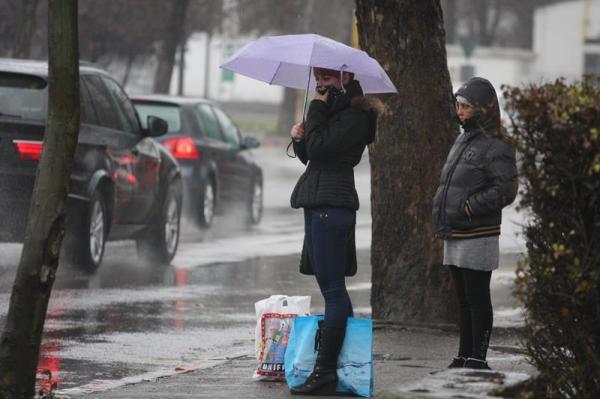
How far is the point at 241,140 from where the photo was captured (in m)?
22.0

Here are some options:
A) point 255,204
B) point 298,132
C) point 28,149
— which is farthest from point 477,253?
point 255,204

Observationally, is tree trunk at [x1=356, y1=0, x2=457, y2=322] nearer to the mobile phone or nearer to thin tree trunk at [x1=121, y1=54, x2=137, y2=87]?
the mobile phone

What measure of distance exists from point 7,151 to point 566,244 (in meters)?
8.06

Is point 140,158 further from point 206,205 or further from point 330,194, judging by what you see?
point 330,194

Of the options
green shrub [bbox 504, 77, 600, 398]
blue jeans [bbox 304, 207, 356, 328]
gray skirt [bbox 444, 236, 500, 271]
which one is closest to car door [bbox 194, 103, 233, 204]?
gray skirt [bbox 444, 236, 500, 271]

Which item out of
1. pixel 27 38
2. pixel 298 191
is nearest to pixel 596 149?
pixel 298 191

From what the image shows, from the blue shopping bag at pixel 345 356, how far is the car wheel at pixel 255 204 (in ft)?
44.2

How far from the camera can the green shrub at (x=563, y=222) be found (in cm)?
601

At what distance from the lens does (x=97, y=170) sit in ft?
47.3

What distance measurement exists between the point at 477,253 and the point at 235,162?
13.0 metres

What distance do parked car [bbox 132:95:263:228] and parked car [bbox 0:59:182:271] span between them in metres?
2.84

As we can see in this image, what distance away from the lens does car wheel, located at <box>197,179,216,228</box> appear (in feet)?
66.8

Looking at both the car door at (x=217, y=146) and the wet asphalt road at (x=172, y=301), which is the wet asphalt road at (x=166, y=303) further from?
the car door at (x=217, y=146)

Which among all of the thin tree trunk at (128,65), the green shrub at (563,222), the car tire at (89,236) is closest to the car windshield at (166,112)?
the car tire at (89,236)
